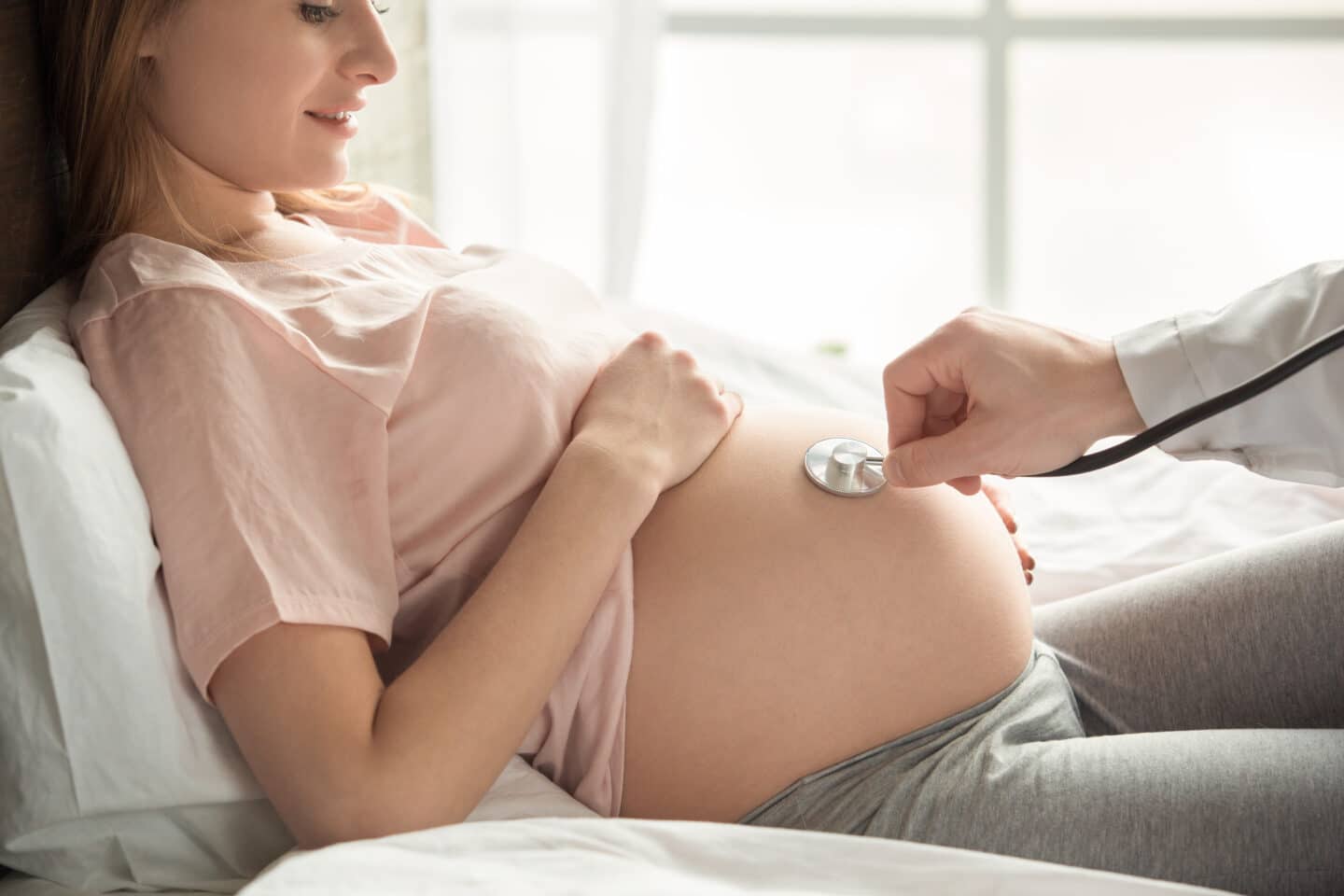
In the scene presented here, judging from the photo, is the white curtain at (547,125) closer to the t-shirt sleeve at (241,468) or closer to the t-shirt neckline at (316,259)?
the t-shirt neckline at (316,259)

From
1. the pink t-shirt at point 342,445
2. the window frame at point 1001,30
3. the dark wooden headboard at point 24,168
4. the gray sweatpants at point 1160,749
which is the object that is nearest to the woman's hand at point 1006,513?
the gray sweatpants at point 1160,749

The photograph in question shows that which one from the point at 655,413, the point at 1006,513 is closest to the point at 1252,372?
the point at 1006,513

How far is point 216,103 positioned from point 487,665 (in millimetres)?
574

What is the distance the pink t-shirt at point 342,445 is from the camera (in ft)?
2.77

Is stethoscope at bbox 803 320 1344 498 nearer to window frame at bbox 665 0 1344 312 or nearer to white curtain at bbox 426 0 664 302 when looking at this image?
white curtain at bbox 426 0 664 302

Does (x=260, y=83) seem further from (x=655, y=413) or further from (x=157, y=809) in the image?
(x=157, y=809)

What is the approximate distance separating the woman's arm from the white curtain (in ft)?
6.23

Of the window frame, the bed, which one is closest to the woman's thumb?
the bed

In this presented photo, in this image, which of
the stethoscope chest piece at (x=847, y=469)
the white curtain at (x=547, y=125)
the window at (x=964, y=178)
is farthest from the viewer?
the window at (x=964, y=178)

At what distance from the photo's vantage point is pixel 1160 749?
0.91 m

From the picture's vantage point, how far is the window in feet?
12.6

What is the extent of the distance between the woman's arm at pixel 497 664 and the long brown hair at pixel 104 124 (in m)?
0.41

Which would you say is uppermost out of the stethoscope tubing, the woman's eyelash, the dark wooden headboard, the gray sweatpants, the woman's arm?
the woman's eyelash

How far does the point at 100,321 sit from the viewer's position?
3.14 feet
